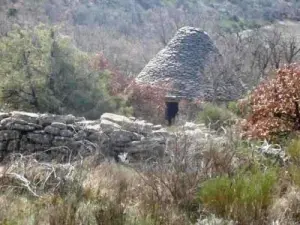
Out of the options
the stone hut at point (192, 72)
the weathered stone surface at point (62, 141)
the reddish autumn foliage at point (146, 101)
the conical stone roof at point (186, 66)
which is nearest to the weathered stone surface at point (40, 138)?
the weathered stone surface at point (62, 141)

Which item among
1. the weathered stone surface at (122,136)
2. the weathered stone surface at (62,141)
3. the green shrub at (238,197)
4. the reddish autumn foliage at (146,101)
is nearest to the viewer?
the green shrub at (238,197)

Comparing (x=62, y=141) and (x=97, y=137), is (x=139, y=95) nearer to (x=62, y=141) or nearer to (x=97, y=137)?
(x=97, y=137)

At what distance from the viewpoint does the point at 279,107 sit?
10.7 meters

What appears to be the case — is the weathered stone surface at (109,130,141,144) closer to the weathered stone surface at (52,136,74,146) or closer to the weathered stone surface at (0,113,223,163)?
the weathered stone surface at (0,113,223,163)

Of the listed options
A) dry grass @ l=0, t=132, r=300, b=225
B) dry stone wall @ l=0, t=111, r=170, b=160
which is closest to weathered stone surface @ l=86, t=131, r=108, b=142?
dry stone wall @ l=0, t=111, r=170, b=160

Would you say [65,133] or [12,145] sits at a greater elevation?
[65,133]

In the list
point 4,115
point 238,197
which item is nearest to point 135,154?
→ point 4,115

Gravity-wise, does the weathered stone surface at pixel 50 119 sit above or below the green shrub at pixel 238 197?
below

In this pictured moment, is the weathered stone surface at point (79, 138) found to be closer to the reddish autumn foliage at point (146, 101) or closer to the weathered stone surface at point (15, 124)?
the weathered stone surface at point (15, 124)

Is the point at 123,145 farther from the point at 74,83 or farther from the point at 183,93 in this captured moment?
the point at 183,93

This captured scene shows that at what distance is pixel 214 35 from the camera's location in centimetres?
4228

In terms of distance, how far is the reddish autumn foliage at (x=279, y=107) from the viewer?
10.6 metres

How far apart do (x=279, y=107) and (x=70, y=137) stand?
14.6ft

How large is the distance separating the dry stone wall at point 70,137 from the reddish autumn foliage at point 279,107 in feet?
6.87
